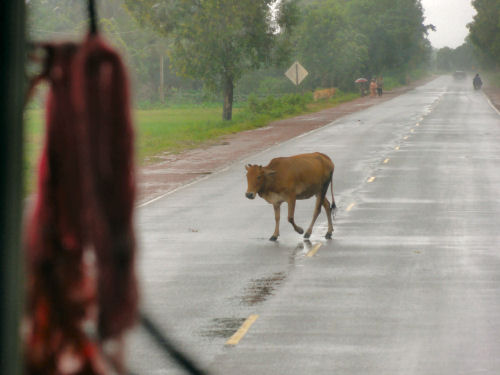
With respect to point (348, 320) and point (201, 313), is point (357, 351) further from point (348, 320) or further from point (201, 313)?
point (201, 313)

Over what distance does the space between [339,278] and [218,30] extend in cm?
4275

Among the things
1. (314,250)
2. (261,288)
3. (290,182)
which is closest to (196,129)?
(290,182)

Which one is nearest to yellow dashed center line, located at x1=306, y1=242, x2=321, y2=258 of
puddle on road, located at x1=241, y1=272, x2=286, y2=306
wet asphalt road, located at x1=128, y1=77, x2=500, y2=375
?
wet asphalt road, located at x1=128, y1=77, x2=500, y2=375

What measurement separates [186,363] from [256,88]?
114m

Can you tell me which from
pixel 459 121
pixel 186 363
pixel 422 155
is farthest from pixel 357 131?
pixel 186 363

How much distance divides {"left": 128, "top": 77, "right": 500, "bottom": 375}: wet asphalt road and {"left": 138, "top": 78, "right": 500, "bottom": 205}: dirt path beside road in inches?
38.7

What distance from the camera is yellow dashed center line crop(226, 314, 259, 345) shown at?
36.0 feet

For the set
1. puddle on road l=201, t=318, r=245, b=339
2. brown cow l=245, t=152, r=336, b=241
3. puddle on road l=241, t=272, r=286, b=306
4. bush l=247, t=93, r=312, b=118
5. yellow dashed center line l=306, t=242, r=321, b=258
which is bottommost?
bush l=247, t=93, r=312, b=118

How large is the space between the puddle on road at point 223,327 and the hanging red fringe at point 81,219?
10072 mm

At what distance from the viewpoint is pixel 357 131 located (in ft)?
165

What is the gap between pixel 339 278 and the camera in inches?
583

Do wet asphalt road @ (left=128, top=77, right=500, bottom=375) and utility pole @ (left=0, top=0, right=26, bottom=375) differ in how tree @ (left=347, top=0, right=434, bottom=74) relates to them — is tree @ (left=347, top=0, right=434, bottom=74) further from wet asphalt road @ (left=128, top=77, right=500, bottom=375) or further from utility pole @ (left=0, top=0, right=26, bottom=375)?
utility pole @ (left=0, top=0, right=26, bottom=375)

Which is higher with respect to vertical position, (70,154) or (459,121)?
(70,154)

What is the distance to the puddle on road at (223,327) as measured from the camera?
11.3 meters
